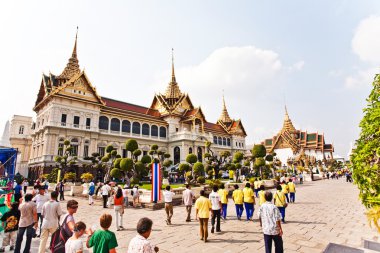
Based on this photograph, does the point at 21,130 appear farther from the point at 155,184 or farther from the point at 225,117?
the point at 155,184

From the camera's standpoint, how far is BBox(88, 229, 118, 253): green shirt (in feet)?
10.2

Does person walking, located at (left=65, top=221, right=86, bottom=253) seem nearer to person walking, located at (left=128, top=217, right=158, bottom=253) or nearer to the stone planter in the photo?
person walking, located at (left=128, top=217, right=158, bottom=253)

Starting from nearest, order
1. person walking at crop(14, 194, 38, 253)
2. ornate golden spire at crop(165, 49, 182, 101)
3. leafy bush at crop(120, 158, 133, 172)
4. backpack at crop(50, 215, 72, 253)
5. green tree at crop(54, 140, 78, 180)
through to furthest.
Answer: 1. backpack at crop(50, 215, 72, 253)
2. person walking at crop(14, 194, 38, 253)
3. leafy bush at crop(120, 158, 133, 172)
4. green tree at crop(54, 140, 78, 180)
5. ornate golden spire at crop(165, 49, 182, 101)

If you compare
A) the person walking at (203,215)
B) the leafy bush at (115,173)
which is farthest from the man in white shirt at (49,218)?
the leafy bush at (115,173)

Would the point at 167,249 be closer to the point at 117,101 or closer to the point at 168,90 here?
the point at 117,101

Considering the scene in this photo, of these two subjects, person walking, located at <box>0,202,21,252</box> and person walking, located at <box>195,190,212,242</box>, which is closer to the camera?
person walking, located at <box>0,202,21,252</box>

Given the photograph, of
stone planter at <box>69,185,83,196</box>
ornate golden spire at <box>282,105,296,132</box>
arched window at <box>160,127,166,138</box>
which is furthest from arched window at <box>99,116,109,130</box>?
ornate golden spire at <box>282,105,296,132</box>

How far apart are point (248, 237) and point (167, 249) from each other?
249cm

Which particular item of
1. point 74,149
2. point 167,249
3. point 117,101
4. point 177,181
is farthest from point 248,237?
point 117,101

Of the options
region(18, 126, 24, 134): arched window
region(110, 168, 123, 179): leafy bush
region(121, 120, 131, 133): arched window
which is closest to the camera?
region(110, 168, 123, 179): leafy bush

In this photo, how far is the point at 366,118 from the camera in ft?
13.6

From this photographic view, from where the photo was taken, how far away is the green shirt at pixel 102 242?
3119 mm

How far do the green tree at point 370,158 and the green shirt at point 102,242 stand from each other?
394 centimetres

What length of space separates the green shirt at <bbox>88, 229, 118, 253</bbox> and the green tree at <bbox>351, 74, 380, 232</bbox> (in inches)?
155
